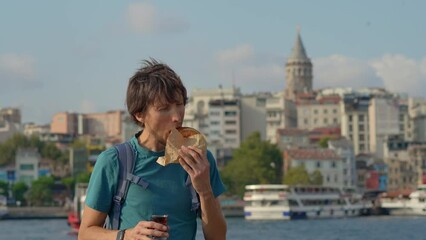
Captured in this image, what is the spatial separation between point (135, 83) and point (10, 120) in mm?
136900

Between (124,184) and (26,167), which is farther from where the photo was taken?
(26,167)

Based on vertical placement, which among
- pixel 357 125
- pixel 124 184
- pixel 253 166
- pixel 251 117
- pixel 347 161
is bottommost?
pixel 124 184

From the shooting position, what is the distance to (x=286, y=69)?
16300cm

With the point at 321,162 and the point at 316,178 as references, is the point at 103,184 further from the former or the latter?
the point at 321,162

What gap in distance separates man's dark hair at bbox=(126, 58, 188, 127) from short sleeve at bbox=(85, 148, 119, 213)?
0.55 feet

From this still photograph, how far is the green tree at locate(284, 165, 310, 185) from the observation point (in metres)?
94.1

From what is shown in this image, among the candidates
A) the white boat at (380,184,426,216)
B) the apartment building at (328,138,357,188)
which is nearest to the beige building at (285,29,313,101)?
the apartment building at (328,138,357,188)

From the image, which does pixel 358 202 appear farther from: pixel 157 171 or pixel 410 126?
pixel 157 171

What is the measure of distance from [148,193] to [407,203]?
84.4m

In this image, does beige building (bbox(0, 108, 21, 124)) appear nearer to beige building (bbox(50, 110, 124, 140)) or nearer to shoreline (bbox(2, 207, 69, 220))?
beige building (bbox(50, 110, 124, 140))

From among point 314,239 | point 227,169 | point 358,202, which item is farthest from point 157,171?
point 227,169

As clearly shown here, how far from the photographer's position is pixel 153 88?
4723mm

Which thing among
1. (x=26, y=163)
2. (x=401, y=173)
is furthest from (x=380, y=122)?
(x=26, y=163)

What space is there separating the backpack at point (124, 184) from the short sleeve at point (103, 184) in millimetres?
17
